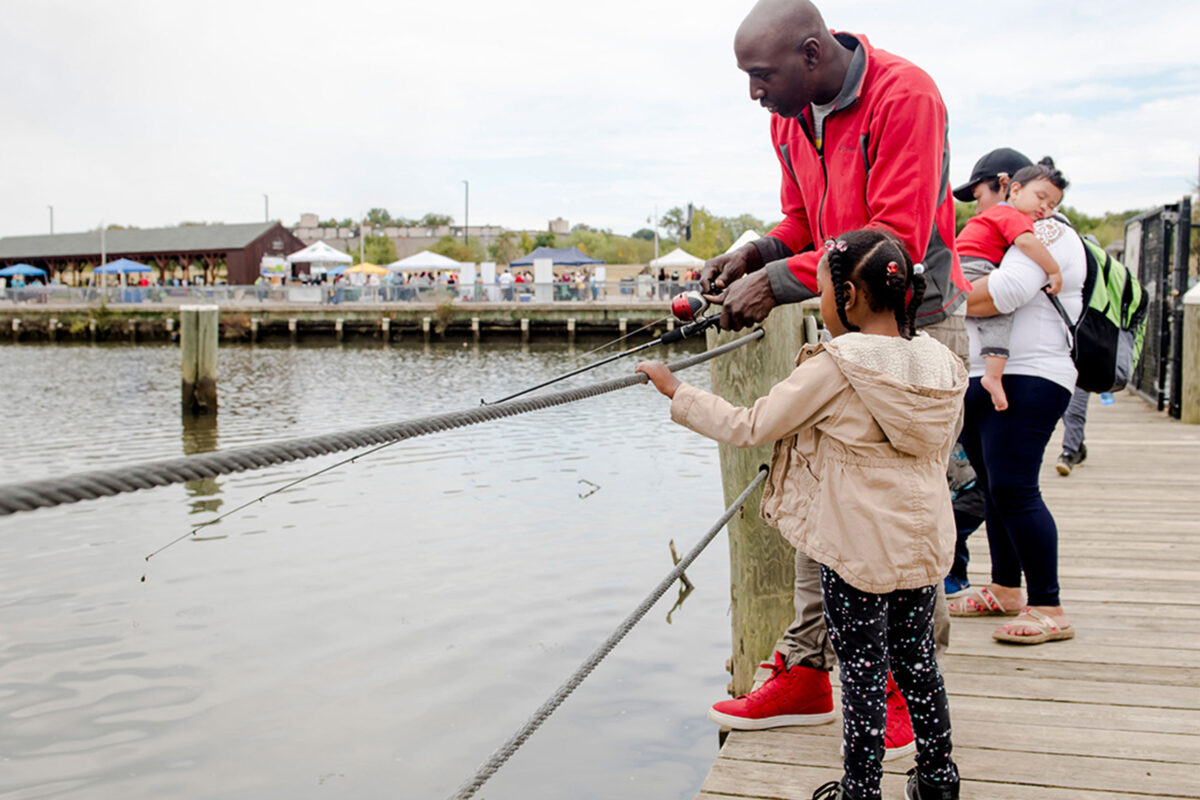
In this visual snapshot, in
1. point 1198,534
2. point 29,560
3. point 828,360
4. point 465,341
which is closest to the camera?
point 828,360

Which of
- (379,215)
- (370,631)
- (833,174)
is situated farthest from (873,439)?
(379,215)

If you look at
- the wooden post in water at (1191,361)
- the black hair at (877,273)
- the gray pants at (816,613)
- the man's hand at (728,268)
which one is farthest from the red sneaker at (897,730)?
the wooden post in water at (1191,361)

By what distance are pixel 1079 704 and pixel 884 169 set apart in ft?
5.33

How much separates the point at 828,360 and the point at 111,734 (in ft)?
12.9

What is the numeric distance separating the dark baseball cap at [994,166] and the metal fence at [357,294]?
30391 millimetres

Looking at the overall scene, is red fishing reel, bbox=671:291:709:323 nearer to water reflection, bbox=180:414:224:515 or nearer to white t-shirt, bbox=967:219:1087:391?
white t-shirt, bbox=967:219:1087:391

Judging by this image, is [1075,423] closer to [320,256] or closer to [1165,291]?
[1165,291]

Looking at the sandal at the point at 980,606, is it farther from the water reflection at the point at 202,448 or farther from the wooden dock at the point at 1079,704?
the water reflection at the point at 202,448

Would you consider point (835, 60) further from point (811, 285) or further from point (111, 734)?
point (111, 734)

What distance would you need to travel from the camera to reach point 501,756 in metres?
1.75

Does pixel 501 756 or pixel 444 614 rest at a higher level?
pixel 501 756

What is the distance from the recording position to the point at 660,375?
80.5 inches

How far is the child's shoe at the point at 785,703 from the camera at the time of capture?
2.59 meters

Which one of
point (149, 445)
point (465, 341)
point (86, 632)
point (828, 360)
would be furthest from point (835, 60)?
point (465, 341)
